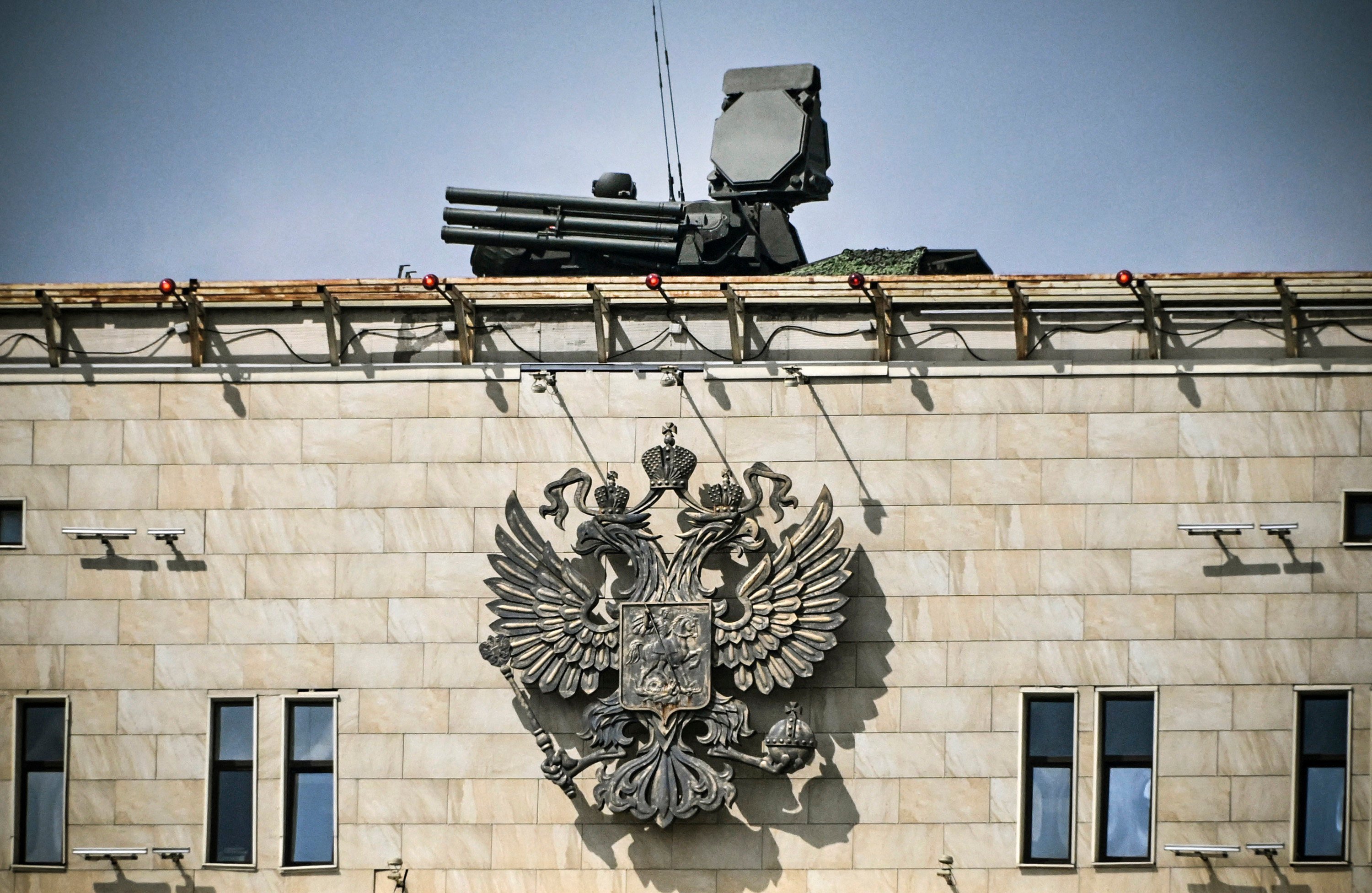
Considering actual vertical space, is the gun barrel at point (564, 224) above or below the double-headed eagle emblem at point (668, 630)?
above

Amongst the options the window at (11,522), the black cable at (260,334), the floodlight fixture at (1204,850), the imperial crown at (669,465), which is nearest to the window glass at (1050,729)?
the floodlight fixture at (1204,850)

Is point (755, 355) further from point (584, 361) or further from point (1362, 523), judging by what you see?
point (1362, 523)

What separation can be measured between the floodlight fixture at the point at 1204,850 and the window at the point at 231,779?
31.6 ft

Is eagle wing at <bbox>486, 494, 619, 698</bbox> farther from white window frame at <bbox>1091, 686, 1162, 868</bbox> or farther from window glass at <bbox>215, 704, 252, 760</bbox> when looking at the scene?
white window frame at <bbox>1091, 686, 1162, 868</bbox>

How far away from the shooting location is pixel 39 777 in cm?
1909

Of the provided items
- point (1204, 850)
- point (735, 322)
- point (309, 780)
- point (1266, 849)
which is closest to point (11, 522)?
point (309, 780)

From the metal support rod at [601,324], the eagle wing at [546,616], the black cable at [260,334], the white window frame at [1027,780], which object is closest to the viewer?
the white window frame at [1027,780]

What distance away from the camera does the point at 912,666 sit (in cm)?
1838

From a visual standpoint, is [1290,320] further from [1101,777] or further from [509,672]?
[509,672]

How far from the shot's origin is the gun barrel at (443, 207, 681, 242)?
75.6ft

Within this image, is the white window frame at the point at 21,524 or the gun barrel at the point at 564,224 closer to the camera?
the white window frame at the point at 21,524

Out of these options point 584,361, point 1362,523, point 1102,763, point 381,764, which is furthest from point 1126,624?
point 381,764

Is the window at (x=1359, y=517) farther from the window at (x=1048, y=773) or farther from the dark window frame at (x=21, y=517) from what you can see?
the dark window frame at (x=21, y=517)

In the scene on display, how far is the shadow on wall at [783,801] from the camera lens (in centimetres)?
1831
